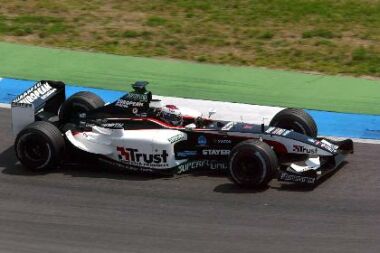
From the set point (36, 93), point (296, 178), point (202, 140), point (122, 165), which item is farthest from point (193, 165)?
point (36, 93)

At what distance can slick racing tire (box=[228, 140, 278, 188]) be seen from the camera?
12180 millimetres

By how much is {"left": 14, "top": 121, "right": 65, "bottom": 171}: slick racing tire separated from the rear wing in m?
0.47

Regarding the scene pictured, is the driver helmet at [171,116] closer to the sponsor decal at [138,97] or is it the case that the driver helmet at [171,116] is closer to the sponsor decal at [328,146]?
the sponsor decal at [138,97]

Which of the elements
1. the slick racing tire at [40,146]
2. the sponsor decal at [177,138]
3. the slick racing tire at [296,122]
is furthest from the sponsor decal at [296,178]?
the slick racing tire at [40,146]

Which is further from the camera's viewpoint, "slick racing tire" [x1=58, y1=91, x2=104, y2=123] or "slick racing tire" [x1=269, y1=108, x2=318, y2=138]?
"slick racing tire" [x1=58, y1=91, x2=104, y2=123]

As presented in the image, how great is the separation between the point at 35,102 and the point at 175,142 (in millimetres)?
2285

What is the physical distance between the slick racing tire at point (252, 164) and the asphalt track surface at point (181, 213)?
0.16m

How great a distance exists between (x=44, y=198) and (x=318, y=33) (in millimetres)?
8613

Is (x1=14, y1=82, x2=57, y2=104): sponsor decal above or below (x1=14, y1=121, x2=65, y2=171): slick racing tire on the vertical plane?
above

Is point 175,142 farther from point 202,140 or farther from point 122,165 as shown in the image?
point 122,165

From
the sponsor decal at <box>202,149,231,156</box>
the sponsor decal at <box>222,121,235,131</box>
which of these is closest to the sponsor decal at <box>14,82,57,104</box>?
the sponsor decal at <box>202,149,231,156</box>

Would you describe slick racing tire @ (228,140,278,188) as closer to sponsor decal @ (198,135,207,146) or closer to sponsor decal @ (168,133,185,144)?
sponsor decal @ (198,135,207,146)

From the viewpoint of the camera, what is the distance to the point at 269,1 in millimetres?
21688

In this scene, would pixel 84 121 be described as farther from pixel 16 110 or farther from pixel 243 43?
pixel 243 43
